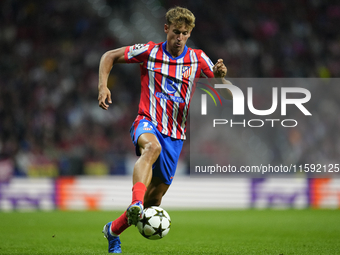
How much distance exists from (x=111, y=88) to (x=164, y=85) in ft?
38.5

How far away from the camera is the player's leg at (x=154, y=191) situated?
525cm

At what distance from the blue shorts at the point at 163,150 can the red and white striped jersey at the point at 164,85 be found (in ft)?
0.23

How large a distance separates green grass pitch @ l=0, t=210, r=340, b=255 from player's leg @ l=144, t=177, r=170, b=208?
0.56 m

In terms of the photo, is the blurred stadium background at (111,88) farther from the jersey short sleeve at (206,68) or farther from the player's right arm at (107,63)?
the player's right arm at (107,63)

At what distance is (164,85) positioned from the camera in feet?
16.9

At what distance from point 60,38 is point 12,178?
21.0ft

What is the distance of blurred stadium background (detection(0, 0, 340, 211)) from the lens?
1315 centimetres

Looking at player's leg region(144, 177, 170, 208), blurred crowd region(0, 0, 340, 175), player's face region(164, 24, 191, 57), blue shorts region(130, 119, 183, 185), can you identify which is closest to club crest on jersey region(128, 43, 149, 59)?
player's face region(164, 24, 191, 57)

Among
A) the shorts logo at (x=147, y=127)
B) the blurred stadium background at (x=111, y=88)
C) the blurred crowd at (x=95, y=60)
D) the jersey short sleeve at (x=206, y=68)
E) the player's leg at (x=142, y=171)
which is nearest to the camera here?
the player's leg at (x=142, y=171)

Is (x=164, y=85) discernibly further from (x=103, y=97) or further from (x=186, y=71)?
(x=103, y=97)

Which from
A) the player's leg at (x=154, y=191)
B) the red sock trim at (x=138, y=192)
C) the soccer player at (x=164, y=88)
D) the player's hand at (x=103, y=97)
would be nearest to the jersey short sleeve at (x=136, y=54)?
the soccer player at (x=164, y=88)

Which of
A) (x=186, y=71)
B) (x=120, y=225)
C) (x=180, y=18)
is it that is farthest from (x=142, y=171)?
(x=180, y=18)

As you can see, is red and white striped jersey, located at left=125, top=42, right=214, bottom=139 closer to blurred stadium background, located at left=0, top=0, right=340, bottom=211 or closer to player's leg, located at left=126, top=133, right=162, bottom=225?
player's leg, located at left=126, top=133, right=162, bottom=225

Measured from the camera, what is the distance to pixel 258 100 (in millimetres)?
14945
